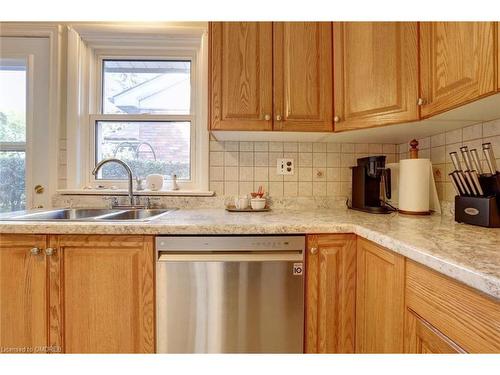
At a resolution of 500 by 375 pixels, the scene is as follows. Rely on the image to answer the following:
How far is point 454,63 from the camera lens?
865 mm

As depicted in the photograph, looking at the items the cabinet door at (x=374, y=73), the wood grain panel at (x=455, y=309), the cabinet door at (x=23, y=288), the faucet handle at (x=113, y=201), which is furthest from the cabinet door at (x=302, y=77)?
the cabinet door at (x=23, y=288)

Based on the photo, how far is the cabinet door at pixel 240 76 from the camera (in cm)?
131

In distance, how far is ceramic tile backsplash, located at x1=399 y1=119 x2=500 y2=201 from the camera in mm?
1067

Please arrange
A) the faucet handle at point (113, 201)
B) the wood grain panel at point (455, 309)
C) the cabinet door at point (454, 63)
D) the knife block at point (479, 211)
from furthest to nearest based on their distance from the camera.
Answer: the faucet handle at point (113, 201) → the knife block at point (479, 211) → the cabinet door at point (454, 63) → the wood grain panel at point (455, 309)

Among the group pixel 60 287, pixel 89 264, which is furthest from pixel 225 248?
pixel 60 287

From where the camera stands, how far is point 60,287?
1.01 m

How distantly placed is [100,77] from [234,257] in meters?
1.63

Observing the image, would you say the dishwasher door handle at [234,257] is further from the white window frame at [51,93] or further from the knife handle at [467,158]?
the white window frame at [51,93]

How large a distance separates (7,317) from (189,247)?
813 mm

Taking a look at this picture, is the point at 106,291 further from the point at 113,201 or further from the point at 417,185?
the point at 417,185

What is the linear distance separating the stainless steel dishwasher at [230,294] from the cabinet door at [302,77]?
0.68 meters

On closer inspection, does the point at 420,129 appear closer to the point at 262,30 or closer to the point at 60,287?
the point at 262,30

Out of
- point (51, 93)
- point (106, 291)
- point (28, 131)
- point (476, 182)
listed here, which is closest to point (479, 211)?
point (476, 182)

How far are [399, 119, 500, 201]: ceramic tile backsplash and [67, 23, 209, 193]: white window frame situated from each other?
1355 mm
